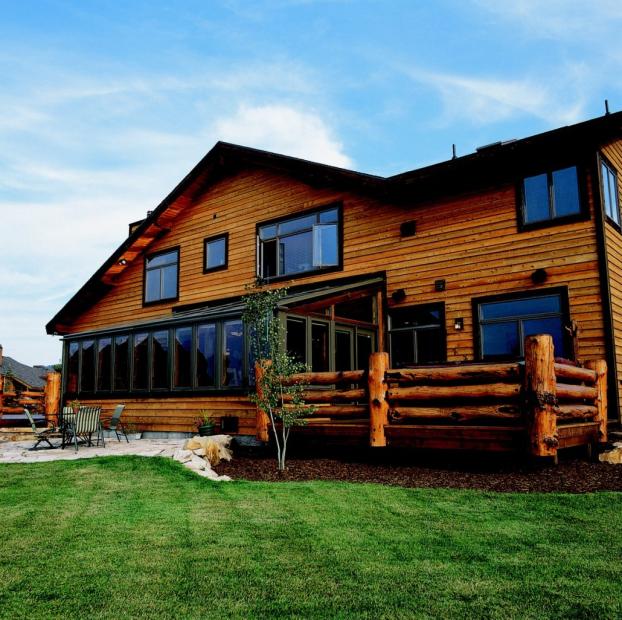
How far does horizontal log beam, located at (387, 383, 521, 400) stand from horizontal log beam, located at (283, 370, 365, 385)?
614mm

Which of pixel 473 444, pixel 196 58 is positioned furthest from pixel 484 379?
pixel 196 58

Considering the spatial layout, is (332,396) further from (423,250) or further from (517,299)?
(423,250)

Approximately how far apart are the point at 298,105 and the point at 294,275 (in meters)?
4.08

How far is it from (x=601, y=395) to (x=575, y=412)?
165 cm

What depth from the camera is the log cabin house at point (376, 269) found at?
11.1 metres

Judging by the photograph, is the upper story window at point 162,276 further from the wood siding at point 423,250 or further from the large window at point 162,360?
the large window at point 162,360

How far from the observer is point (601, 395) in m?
9.79

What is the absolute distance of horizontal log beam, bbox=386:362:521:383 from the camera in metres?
8.08

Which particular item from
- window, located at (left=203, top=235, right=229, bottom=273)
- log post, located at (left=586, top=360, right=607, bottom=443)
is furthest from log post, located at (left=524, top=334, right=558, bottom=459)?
window, located at (left=203, top=235, right=229, bottom=273)

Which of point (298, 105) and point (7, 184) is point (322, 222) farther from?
point (7, 184)

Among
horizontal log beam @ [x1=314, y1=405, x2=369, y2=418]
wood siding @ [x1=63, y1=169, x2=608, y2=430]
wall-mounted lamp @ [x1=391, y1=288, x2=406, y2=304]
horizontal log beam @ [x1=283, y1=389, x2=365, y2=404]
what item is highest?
wood siding @ [x1=63, y1=169, x2=608, y2=430]

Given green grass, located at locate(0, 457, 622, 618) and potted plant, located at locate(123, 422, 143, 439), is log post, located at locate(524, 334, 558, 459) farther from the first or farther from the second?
potted plant, located at locate(123, 422, 143, 439)

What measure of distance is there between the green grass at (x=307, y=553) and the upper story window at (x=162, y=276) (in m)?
11.3

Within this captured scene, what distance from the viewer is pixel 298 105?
45.7 feet
